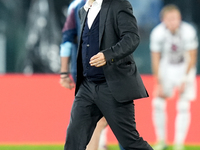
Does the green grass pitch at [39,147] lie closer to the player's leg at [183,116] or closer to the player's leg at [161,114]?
the player's leg at [183,116]

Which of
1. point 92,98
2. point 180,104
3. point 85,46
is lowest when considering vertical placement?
point 180,104

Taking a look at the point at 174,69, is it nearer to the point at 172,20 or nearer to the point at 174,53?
the point at 174,53

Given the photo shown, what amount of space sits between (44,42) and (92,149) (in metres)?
5.98

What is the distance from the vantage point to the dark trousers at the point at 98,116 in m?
2.99

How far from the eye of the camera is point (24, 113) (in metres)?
6.39

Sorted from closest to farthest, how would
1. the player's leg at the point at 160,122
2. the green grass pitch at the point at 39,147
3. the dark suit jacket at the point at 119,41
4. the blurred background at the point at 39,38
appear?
the dark suit jacket at the point at 119,41 < the green grass pitch at the point at 39,147 < the player's leg at the point at 160,122 < the blurred background at the point at 39,38

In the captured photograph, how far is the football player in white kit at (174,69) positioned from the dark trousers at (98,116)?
2.29 m

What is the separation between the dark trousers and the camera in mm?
2990

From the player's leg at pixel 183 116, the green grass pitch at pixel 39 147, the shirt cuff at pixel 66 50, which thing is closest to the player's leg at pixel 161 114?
the player's leg at pixel 183 116

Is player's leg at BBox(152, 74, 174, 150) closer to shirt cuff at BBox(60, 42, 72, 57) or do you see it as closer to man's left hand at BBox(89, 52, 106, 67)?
shirt cuff at BBox(60, 42, 72, 57)

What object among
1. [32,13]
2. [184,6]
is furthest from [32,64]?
[184,6]

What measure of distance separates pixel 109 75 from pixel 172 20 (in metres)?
2.84

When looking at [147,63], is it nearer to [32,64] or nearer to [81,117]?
[32,64]

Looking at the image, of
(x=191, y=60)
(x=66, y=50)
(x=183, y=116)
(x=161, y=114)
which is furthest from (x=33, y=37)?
(x=66, y=50)
